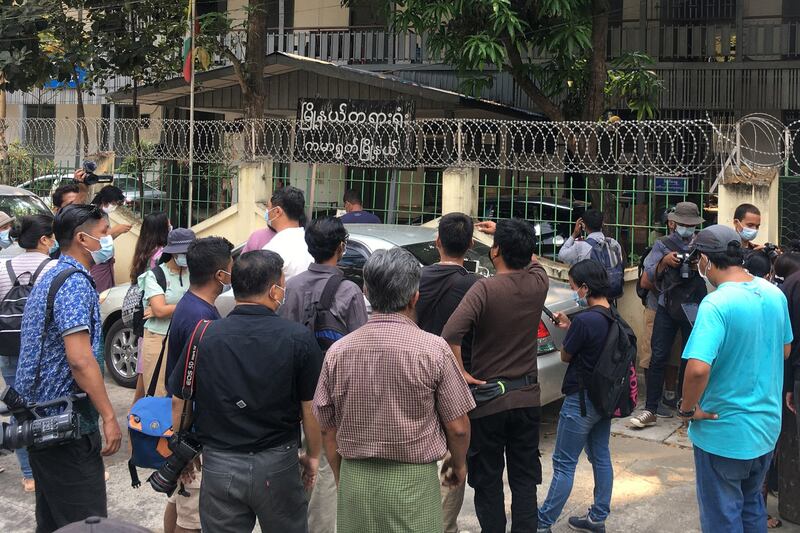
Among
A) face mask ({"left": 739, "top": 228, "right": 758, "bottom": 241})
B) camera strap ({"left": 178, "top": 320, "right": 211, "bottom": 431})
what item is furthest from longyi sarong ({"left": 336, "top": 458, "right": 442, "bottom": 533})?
face mask ({"left": 739, "top": 228, "right": 758, "bottom": 241})

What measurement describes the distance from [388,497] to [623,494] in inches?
113

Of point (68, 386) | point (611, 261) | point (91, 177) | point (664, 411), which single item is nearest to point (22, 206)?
point (91, 177)

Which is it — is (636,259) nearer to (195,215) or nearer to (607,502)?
(607,502)

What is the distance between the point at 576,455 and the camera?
4875 millimetres

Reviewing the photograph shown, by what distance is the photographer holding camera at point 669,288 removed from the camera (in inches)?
274

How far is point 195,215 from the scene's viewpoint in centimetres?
1136

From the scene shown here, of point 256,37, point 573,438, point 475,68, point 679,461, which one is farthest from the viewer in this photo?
point 256,37

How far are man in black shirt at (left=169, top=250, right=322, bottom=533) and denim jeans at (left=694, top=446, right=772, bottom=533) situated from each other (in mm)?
1856

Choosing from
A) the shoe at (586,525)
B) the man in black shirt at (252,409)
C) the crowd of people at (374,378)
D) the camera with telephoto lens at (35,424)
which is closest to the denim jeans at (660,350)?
the crowd of people at (374,378)

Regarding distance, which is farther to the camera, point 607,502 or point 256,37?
point 256,37

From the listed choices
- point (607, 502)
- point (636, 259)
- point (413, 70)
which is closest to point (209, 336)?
point (607, 502)

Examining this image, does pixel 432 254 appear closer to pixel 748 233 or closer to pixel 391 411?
pixel 748 233

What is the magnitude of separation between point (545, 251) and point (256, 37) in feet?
18.4

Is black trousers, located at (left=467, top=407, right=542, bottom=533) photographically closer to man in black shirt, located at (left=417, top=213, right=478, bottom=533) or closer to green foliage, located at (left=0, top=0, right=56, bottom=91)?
man in black shirt, located at (left=417, top=213, right=478, bottom=533)
